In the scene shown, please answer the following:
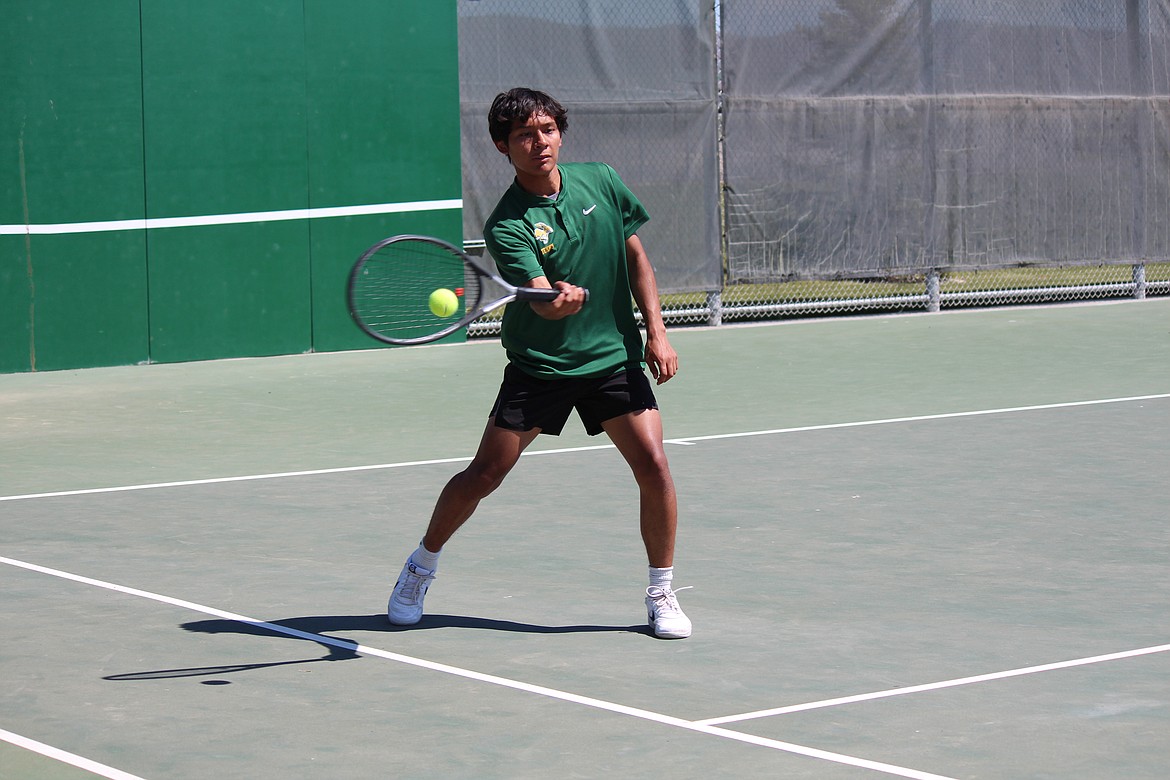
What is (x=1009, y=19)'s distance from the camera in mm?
16609

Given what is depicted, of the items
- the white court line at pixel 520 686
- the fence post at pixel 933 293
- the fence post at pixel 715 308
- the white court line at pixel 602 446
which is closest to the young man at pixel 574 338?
the white court line at pixel 520 686

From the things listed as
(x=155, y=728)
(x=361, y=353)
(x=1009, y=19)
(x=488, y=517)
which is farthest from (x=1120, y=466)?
(x=1009, y=19)

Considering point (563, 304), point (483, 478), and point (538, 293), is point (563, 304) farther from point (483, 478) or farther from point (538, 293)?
point (483, 478)

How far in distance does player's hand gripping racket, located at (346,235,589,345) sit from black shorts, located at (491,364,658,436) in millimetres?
277

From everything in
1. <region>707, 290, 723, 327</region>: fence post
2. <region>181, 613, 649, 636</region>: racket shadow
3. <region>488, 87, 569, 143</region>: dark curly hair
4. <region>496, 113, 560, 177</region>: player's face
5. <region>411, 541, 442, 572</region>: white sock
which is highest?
<region>488, 87, 569, 143</region>: dark curly hair

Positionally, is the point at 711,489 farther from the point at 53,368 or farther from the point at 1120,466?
the point at 53,368

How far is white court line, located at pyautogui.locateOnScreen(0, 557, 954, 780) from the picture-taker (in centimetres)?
407

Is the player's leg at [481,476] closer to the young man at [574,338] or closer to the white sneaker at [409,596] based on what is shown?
the young man at [574,338]

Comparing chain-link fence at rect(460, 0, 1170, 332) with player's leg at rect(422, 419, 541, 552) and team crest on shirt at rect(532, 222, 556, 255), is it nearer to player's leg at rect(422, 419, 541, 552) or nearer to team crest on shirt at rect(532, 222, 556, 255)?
player's leg at rect(422, 419, 541, 552)

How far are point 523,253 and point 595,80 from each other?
387 inches

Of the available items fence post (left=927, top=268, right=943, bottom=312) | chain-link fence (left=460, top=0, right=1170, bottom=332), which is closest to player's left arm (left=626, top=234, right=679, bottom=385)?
chain-link fence (left=460, top=0, right=1170, bottom=332)

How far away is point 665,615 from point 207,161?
28.8ft

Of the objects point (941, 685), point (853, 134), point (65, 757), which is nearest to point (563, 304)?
point (941, 685)

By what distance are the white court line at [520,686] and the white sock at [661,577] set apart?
70cm
